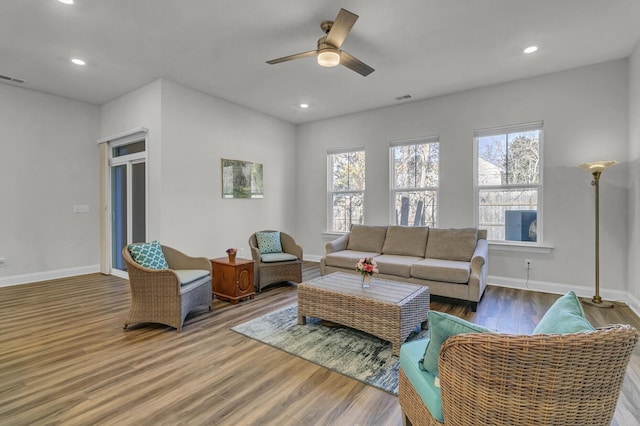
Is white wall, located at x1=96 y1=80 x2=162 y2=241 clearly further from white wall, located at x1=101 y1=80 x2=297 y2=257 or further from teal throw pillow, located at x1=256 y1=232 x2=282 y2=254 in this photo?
teal throw pillow, located at x1=256 y1=232 x2=282 y2=254

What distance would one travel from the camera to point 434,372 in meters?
1.40

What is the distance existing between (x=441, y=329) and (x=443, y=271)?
2.77 meters

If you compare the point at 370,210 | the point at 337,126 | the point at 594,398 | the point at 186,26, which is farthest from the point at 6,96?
the point at 594,398

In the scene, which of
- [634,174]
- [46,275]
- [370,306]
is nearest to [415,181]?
[634,174]

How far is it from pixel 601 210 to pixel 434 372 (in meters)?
4.10

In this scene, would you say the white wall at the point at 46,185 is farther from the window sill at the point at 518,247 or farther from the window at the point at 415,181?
the window sill at the point at 518,247

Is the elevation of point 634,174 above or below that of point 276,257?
above

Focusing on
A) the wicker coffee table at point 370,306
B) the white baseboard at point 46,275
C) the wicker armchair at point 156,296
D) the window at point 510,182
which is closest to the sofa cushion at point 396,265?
the wicker coffee table at point 370,306

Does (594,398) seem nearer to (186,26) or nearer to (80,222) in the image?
(186,26)

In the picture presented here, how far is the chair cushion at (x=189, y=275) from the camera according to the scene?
10.3ft

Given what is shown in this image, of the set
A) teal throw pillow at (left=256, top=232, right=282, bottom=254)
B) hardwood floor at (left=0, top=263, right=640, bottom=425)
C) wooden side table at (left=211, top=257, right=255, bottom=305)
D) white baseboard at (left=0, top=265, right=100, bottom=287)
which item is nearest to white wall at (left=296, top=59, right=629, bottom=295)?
hardwood floor at (left=0, top=263, right=640, bottom=425)

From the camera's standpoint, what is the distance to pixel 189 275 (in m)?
3.29

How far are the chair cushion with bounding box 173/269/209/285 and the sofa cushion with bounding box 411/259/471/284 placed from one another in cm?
259

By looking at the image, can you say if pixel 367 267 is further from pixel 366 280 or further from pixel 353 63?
pixel 353 63
